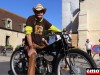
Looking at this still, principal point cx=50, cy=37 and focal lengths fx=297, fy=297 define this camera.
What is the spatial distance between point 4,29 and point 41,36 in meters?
47.8

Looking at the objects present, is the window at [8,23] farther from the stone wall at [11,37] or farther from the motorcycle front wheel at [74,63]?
the motorcycle front wheel at [74,63]

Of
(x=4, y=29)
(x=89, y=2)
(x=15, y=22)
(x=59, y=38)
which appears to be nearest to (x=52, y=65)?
(x=59, y=38)

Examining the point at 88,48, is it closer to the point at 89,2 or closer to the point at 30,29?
the point at 89,2

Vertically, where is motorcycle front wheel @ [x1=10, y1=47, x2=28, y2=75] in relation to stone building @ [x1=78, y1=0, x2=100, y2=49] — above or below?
below

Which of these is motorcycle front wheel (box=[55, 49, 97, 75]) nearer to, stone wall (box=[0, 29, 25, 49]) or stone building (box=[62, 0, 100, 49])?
stone building (box=[62, 0, 100, 49])

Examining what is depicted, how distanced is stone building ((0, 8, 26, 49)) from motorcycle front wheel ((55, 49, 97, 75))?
45702mm

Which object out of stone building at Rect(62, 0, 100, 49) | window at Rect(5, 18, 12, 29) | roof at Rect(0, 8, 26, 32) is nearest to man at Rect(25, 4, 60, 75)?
stone building at Rect(62, 0, 100, 49)

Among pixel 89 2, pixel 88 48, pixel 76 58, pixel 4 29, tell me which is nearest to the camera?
pixel 76 58

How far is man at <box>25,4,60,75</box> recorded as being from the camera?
5738 millimetres

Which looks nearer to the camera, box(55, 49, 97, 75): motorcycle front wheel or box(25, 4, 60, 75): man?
box(55, 49, 97, 75): motorcycle front wheel

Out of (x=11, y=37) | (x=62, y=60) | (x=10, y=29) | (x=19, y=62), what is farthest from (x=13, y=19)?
(x=62, y=60)

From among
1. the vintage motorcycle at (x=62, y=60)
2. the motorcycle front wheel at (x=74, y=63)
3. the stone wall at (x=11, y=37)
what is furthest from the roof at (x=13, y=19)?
the motorcycle front wheel at (x=74, y=63)

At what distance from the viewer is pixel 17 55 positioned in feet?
22.4

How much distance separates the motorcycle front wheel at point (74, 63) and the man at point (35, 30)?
516 millimetres
